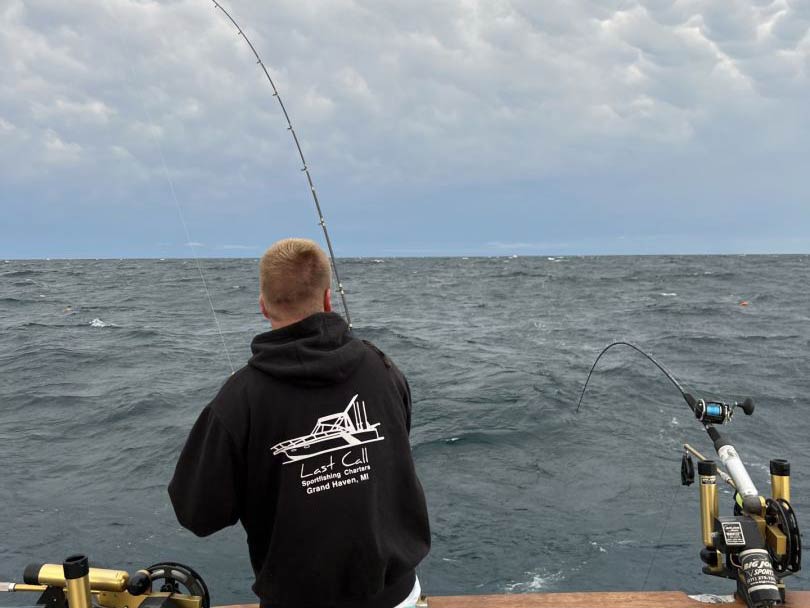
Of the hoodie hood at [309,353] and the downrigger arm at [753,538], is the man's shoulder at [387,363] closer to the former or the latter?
the hoodie hood at [309,353]

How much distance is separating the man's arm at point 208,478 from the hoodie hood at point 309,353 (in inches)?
7.5

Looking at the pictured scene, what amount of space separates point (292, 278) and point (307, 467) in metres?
0.48

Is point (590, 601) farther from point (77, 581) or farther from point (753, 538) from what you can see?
point (77, 581)

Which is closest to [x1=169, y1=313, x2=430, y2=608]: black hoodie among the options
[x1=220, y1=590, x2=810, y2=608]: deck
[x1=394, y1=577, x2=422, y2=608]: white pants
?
[x1=394, y1=577, x2=422, y2=608]: white pants

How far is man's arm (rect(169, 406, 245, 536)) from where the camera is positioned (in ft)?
5.22

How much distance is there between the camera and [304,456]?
5.38 feet

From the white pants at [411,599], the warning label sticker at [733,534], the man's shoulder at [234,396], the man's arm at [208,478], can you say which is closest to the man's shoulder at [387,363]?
the man's shoulder at [234,396]

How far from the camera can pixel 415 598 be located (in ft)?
6.39

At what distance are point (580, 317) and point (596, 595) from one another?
18907 millimetres

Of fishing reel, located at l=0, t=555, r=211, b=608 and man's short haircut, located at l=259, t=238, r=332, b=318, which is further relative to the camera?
fishing reel, located at l=0, t=555, r=211, b=608

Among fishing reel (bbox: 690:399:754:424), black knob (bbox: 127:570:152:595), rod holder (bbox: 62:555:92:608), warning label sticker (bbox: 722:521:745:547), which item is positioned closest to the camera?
rod holder (bbox: 62:555:92:608)

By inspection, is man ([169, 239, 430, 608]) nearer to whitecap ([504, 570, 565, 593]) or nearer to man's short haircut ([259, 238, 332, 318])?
man's short haircut ([259, 238, 332, 318])

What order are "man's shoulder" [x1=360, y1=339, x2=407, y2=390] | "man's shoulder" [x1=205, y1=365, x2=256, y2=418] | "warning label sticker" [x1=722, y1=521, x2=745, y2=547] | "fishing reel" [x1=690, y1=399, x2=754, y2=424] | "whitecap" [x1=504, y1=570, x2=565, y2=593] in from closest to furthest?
"man's shoulder" [x1=205, y1=365, x2=256, y2=418], "man's shoulder" [x1=360, y1=339, x2=407, y2=390], "warning label sticker" [x1=722, y1=521, x2=745, y2=547], "fishing reel" [x1=690, y1=399, x2=754, y2=424], "whitecap" [x1=504, y1=570, x2=565, y2=593]

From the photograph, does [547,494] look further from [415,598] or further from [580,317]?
[580,317]
